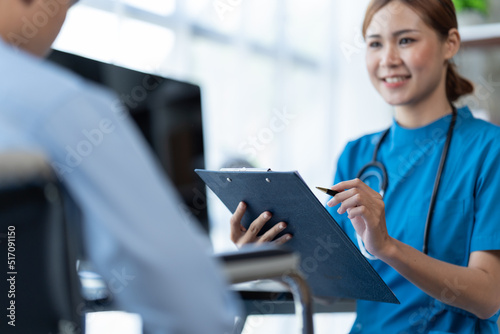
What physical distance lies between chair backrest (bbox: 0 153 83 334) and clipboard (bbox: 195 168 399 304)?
1.53 ft

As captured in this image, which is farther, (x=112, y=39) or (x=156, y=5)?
(x=156, y=5)

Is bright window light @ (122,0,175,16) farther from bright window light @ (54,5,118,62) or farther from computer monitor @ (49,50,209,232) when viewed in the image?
computer monitor @ (49,50,209,232)

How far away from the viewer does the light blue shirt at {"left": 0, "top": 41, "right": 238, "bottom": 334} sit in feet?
1.72

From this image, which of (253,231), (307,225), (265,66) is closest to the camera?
(307,225)

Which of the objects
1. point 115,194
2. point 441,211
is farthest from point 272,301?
point 115,194

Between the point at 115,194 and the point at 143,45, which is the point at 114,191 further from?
the point at 143,45

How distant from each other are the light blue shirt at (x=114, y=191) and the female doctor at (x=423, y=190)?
0.64m

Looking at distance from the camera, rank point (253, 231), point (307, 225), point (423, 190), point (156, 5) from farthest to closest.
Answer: point (156, 5)
point (423, 190)
point (253, 231)
point (307, 225)

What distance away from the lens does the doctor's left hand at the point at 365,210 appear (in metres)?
1.17

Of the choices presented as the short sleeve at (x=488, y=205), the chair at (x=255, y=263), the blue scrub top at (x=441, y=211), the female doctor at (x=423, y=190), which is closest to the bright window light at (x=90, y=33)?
the female doctor at (x=423, y=190)

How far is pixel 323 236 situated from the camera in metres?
1.13

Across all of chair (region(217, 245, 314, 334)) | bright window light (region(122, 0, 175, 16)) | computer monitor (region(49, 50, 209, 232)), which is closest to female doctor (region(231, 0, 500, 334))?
computer monitor (region(49, 50, 209, 232))

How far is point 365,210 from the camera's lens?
1168 mm

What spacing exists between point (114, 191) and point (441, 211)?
1038 mm
